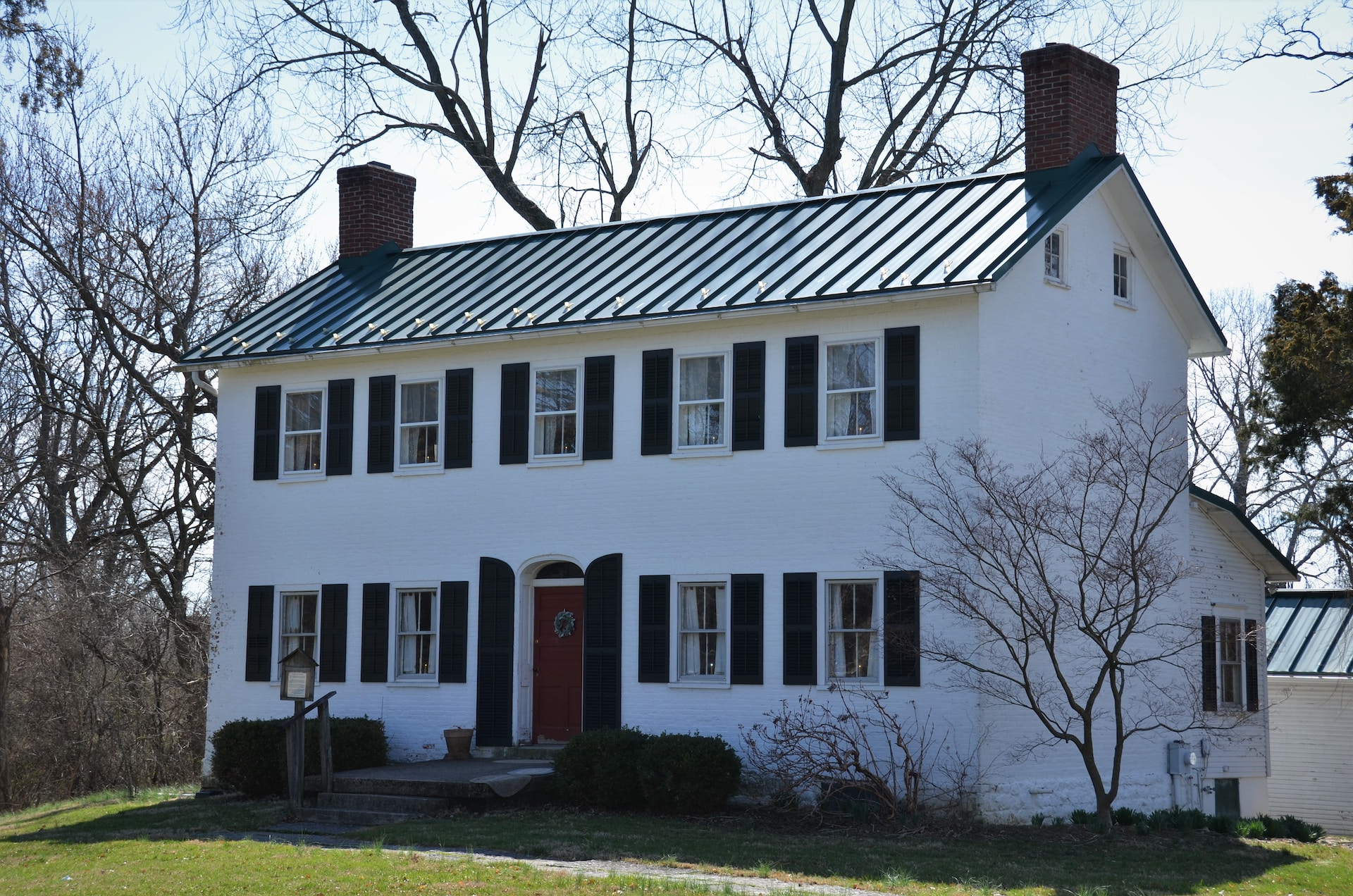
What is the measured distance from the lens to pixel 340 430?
21.9 metres

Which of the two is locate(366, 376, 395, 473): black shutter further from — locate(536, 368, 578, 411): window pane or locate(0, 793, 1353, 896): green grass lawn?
locate(0, 793, 1353, 896): green grass lawn

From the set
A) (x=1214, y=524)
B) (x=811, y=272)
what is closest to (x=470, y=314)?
(x=811, y=272)

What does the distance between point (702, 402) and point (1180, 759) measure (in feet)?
25.7

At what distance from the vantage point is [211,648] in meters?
22.5

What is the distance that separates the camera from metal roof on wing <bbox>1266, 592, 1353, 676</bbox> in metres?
26.1

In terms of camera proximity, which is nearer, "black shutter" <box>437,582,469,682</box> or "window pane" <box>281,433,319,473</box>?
"black shutter" <box>437,582,469,682</box>

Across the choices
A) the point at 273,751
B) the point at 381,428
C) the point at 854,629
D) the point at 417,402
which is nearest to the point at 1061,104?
the point at 854,629

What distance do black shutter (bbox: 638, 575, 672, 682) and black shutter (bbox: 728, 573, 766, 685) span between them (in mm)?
878

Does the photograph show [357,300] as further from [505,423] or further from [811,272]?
[811,272]

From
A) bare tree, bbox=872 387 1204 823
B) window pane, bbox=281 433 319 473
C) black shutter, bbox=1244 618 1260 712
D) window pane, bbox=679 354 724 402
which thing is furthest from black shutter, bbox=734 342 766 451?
black shutter, bbox=1244 618 1260 712

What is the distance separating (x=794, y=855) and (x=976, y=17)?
20215 mm

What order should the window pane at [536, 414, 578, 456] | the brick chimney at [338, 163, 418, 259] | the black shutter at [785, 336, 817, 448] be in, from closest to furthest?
the black shutter at [785, 336, 817, 448] < the window pane at [536, 414, 578, 456] < the brick chimney at [338, 163, 418, 259]

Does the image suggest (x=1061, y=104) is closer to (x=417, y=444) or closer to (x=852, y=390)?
(x=852, y=390)

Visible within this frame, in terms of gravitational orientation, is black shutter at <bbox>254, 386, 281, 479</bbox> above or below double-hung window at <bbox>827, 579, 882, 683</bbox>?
above
